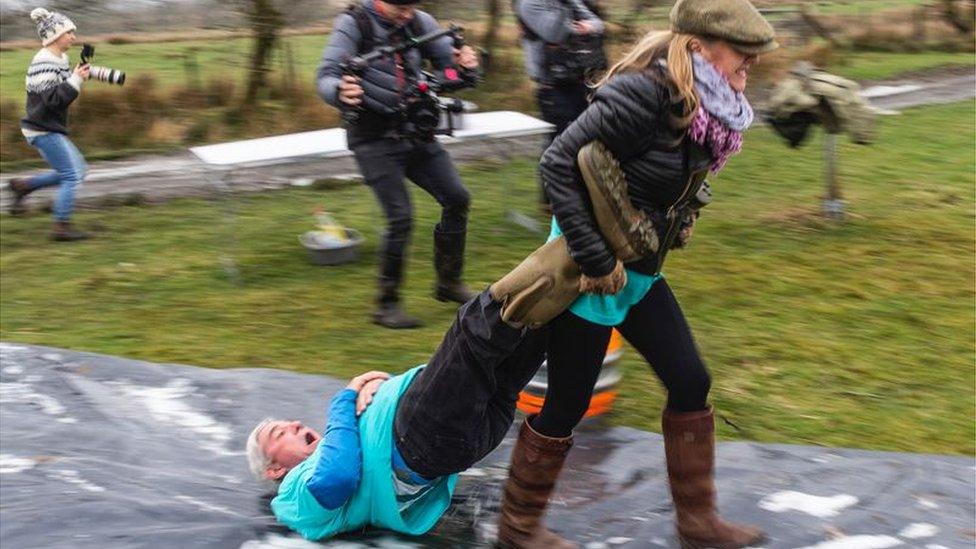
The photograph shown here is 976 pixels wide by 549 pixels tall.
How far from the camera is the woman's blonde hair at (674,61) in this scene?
287 centimetres

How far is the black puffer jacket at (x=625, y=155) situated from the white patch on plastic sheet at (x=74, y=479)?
1787mm

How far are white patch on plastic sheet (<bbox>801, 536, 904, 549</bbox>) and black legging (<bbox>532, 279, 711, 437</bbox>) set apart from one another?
1.86ft

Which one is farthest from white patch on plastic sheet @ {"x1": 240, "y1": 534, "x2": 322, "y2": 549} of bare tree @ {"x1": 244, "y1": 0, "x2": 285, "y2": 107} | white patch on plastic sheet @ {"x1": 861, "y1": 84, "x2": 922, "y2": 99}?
white patch on plastic sheet @ {"x1": 861, "y1": 84, "x2": 922, "y2": 99}

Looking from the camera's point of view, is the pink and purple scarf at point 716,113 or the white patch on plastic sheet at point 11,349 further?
the white patch on plastic sheet at point 11,349

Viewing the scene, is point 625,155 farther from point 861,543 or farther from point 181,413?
point 181,413

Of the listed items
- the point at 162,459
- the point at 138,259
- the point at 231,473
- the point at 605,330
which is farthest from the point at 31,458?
the point at 138,259

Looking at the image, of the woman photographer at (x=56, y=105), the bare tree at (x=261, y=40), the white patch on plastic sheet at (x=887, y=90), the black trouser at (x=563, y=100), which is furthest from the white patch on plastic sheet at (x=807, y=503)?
the white patch on plastic sheet at (x=887, y=90)

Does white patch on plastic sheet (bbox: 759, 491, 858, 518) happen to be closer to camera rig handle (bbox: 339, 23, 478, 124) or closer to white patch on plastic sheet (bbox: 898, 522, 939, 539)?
white patch on plastic sheet (bbox: 898, 522, 939, 539)

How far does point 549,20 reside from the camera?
7.07 metres

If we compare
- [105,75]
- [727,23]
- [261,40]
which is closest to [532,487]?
[727,23]

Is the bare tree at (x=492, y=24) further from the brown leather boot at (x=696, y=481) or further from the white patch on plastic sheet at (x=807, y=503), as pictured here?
the brown leather boot at (x=696, y=481)

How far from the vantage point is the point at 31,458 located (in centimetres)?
387

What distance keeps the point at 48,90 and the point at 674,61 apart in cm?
630

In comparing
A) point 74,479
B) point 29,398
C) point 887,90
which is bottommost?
point 887,90
